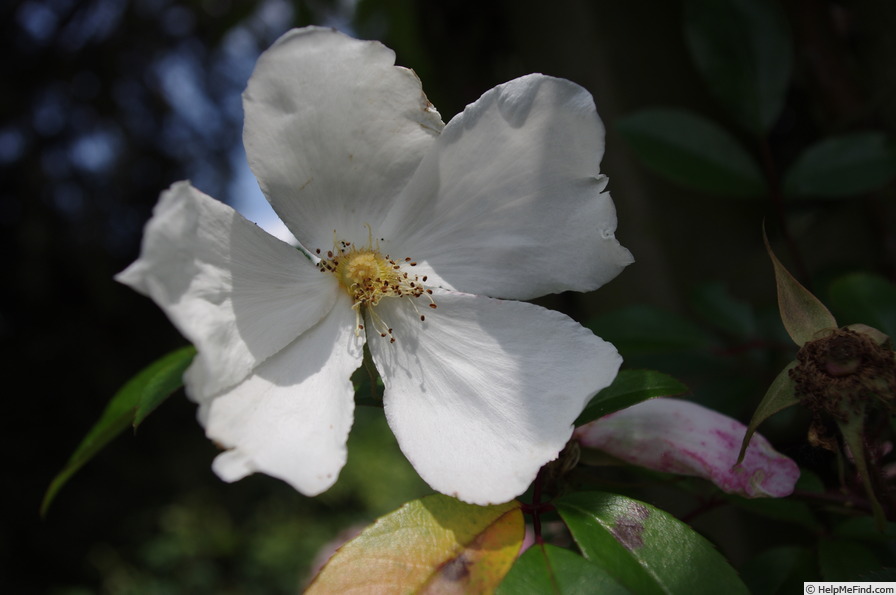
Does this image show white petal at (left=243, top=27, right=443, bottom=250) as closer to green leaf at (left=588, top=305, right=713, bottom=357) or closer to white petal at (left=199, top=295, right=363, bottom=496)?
white petal at (left=199, top=295, right=363, bottom=496)

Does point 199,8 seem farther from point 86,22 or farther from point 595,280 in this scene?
point 595,280

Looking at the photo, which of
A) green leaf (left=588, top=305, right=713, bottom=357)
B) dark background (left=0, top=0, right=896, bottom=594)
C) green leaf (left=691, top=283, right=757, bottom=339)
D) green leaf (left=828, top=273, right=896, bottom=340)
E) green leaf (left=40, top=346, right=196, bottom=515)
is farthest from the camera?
dark background (left=0, top=0, right=896, bottom=594)

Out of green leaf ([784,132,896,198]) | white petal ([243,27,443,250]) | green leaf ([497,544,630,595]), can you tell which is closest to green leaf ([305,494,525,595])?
green leaf ([497,544,630,595])

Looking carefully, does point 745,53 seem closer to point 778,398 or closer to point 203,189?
point 778,398

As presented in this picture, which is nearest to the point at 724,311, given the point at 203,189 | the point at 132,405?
the point at 132,405

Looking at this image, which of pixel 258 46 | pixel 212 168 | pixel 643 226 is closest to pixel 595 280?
pixel 643 226

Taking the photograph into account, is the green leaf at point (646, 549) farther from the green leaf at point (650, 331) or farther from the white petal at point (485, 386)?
the green leaf at point (650, 331)
